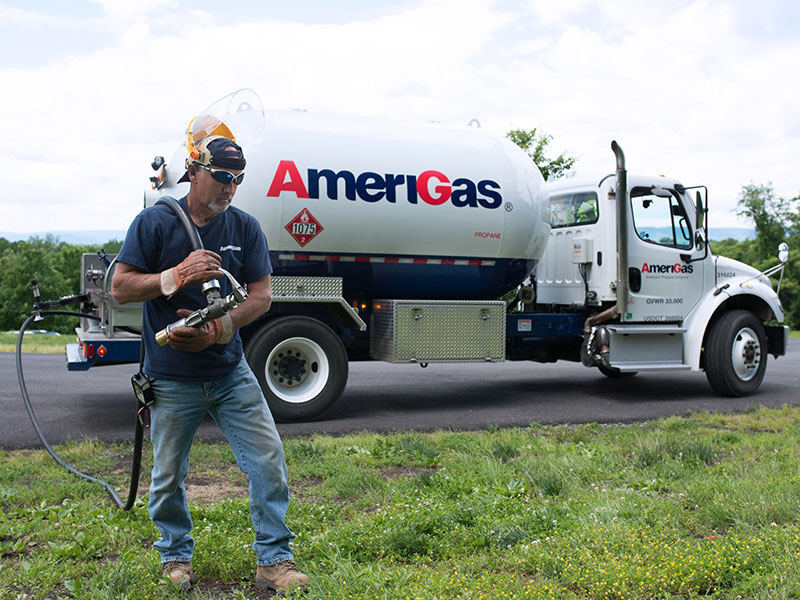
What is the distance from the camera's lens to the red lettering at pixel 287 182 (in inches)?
318

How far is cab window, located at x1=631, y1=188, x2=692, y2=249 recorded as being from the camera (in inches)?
396

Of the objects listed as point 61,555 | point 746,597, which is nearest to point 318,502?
point 61,555

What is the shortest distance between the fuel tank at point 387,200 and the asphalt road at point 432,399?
4.73 feet

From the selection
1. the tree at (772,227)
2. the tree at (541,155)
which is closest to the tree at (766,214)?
the tree at (772,227)

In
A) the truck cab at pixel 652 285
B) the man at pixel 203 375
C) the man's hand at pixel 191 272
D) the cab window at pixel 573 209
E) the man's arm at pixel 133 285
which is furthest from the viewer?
A: the cab window at pixel 573 209

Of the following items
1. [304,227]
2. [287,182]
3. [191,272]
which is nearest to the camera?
[191,272]

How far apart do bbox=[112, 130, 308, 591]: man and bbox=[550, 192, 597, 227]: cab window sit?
284 inches

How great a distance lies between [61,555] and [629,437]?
4717 millimetres

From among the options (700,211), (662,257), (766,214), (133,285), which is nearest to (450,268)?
(662,257)

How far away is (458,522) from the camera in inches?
172

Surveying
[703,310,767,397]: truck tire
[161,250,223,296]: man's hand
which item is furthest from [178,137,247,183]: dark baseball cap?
[703,310,767,397]: truck tire

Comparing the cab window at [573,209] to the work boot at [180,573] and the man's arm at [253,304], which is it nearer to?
the man's arm at [253,304]

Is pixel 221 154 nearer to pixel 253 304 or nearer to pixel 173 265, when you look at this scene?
pixel 173 265

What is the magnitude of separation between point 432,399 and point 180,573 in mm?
6714
